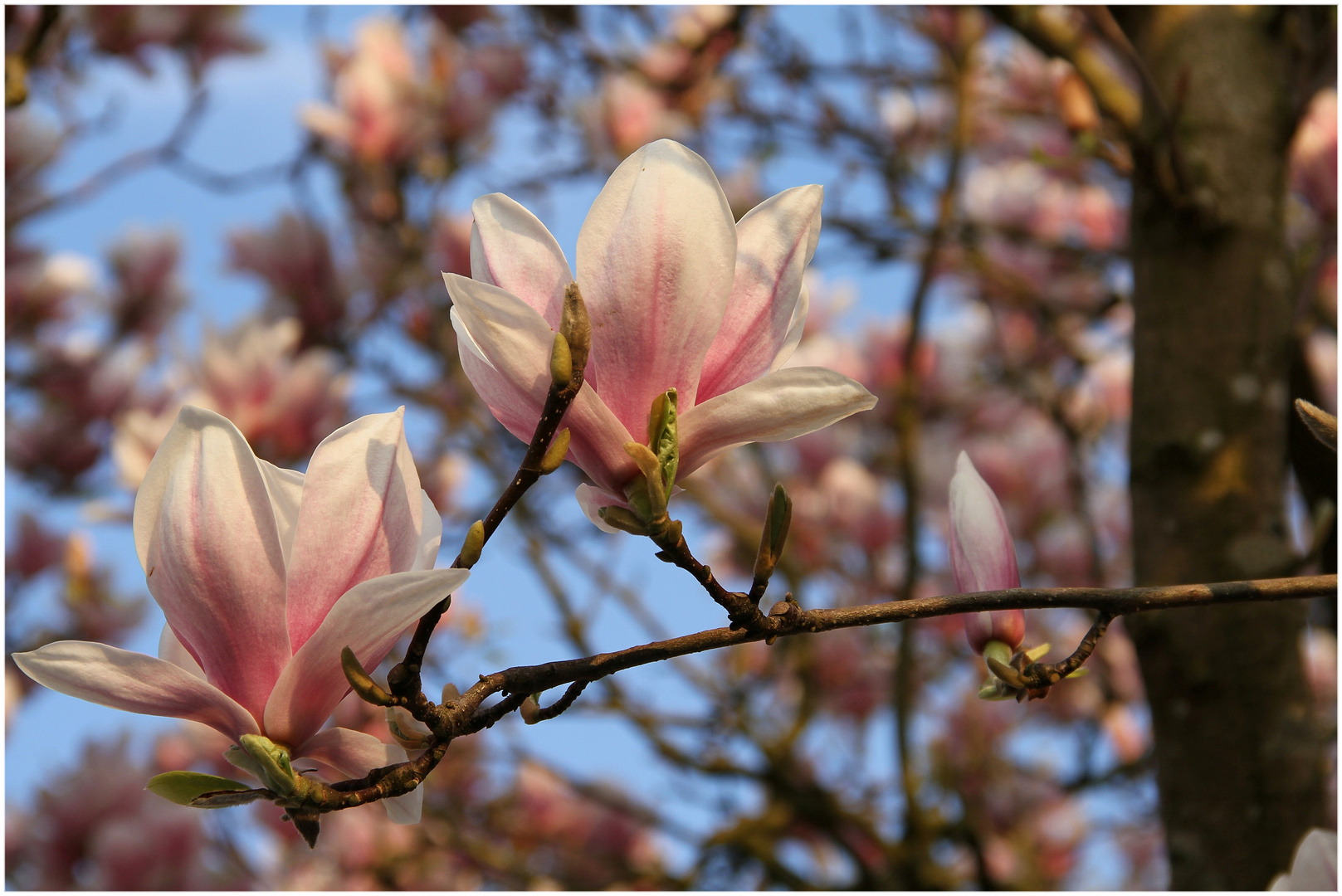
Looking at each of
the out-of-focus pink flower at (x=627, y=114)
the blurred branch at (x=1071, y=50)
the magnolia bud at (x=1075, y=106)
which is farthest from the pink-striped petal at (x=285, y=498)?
the out-of-focus pink flower at (x=627, y=114)

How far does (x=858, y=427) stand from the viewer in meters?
2.92

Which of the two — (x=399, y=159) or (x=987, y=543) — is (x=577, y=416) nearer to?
(x=987, y=543)

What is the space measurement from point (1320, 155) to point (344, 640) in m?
1.84

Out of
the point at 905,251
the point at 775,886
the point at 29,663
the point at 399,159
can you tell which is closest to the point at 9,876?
the point at 775,886

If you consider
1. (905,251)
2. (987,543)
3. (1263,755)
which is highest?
(905,251)

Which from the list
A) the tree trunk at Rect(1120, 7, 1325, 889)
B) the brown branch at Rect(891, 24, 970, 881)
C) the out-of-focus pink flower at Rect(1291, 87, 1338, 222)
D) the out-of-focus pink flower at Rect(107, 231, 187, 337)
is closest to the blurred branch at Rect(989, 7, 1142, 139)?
the tree trunk at Rect(1120, 7, 1325, 889)

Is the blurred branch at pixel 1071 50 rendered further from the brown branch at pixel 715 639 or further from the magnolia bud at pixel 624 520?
the magnolia bud at pixel 624 520

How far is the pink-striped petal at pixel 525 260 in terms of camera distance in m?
0.55

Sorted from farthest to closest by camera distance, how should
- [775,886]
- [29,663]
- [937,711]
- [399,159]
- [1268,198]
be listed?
[937,711] < [399,159] < [775,886] < [1268,198] < [29,663]

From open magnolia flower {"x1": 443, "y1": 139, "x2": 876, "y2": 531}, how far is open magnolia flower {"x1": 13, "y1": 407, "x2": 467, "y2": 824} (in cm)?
8

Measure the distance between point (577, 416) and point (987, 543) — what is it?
26cm

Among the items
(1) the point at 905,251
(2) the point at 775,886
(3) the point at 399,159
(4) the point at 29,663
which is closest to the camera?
(4) the point at 29,663

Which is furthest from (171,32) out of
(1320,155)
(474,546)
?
(1320,155)

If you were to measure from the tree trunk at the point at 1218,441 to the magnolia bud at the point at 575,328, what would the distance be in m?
0.94
